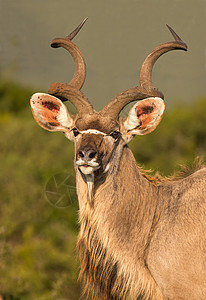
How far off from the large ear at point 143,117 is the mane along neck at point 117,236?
1.13 feet

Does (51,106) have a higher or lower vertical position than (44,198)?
higher

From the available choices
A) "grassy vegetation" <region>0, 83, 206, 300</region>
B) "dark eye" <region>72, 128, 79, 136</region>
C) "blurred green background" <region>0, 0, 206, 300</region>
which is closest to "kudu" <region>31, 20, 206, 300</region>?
"dark eye" <region>72, 128, 79, 136</region>

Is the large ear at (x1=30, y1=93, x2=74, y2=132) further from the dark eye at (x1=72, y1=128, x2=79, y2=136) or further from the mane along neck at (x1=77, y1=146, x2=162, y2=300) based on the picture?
the mane along neck at (x1=77, y1=146, x2=162, y2=300)

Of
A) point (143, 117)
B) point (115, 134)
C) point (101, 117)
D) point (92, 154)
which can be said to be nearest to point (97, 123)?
point (101, 117)

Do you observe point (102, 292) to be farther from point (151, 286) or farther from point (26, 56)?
point (26, 56)

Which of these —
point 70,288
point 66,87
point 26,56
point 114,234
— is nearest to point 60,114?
point 66,87

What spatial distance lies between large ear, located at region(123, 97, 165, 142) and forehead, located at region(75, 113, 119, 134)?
27cm

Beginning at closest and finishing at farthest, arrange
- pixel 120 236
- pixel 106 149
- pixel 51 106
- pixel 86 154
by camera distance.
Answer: pixel 86 154
pixel 106 149
pixel 120 236
pixel 51 106

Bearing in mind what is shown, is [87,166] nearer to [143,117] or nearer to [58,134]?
[143,117]

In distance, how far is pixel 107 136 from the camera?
621cm

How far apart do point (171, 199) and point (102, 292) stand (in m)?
1.36

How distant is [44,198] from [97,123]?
14127 millimetres

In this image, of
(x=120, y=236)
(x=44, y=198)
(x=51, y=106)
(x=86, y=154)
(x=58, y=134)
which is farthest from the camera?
(x=58, y=134)

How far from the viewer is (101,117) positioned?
20.6ft
